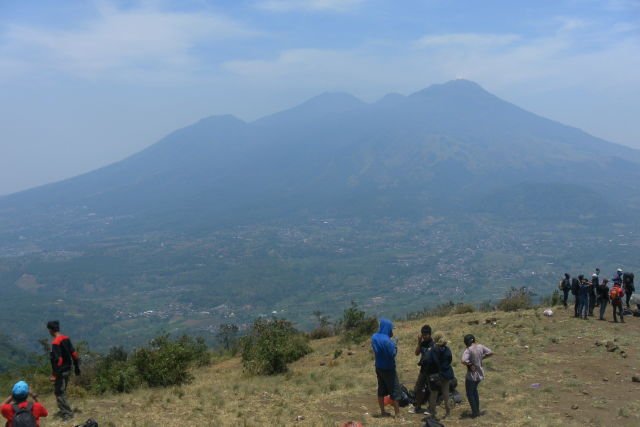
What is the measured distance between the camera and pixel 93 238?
179125 mm

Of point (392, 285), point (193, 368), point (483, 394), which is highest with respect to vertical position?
point (483, 394)

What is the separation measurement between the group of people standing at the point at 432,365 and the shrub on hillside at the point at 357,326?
348 inches

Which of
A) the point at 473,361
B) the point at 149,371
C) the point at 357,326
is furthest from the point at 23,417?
the point at 357,326

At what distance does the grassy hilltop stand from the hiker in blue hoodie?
395mm

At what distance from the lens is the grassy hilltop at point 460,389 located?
9.17 meters

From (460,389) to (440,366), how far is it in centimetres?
257

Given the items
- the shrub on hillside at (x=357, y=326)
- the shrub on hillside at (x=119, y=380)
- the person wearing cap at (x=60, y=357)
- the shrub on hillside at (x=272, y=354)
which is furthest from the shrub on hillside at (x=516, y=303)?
the person wearing cap at (x=60, y=357)

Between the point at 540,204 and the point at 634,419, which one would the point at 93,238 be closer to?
the point at 540,204

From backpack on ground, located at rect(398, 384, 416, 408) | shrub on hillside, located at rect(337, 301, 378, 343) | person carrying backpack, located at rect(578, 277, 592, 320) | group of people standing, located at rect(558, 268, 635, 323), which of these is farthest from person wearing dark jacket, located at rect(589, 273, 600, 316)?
backpack on ground, located at rect(398, 384, 416, 408)

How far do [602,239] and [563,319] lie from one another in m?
130

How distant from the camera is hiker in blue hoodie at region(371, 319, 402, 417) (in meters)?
8.41

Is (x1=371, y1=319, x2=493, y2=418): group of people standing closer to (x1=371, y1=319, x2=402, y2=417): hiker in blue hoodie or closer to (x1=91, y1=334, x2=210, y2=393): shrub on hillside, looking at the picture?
(x1=371, y1=319, x2=402, y2=417): hiker in blue hoodie

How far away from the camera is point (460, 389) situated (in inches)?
423

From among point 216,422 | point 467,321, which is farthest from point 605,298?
point 216,422
